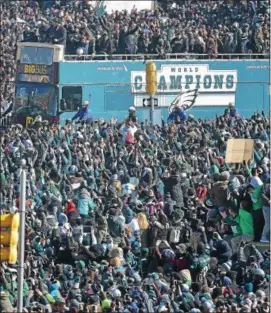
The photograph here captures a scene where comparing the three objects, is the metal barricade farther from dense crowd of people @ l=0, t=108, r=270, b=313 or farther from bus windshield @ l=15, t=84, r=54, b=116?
dense crowd of people @ l=0, t=108, r=270, b=313

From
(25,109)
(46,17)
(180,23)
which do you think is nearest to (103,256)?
(25,109)

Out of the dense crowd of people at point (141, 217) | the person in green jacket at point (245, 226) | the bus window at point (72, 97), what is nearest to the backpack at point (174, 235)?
the dense crowd of people at point (141, 217)

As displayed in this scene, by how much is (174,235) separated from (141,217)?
129 cm

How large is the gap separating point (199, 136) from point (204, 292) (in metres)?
9.27

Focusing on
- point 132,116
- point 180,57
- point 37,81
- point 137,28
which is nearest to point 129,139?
point 132,116

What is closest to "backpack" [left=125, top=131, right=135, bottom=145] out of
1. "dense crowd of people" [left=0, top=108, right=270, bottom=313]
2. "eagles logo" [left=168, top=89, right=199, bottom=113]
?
"dense crowd of people" [left=0, top=108, right=270, bottom=313]

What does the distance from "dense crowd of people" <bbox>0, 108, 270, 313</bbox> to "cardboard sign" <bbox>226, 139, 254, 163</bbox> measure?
167mm

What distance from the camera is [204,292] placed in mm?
37062

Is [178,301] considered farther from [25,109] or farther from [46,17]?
[46,17]

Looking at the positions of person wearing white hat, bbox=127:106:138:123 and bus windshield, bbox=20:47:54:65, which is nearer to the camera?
person wearing white hat, bbox=127:106:138:123

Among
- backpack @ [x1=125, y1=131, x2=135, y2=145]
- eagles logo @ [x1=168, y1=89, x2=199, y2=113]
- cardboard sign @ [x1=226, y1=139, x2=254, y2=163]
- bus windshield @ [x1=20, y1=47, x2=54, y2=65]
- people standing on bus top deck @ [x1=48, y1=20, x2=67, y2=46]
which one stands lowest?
cardboard sign @ [x1=226, y1=139, x2=254, y2=163]

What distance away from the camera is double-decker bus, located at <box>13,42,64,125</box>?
53.6 metres

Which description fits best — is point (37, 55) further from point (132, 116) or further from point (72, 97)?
point (132, 116)

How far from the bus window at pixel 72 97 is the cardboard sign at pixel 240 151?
963 centimetres
